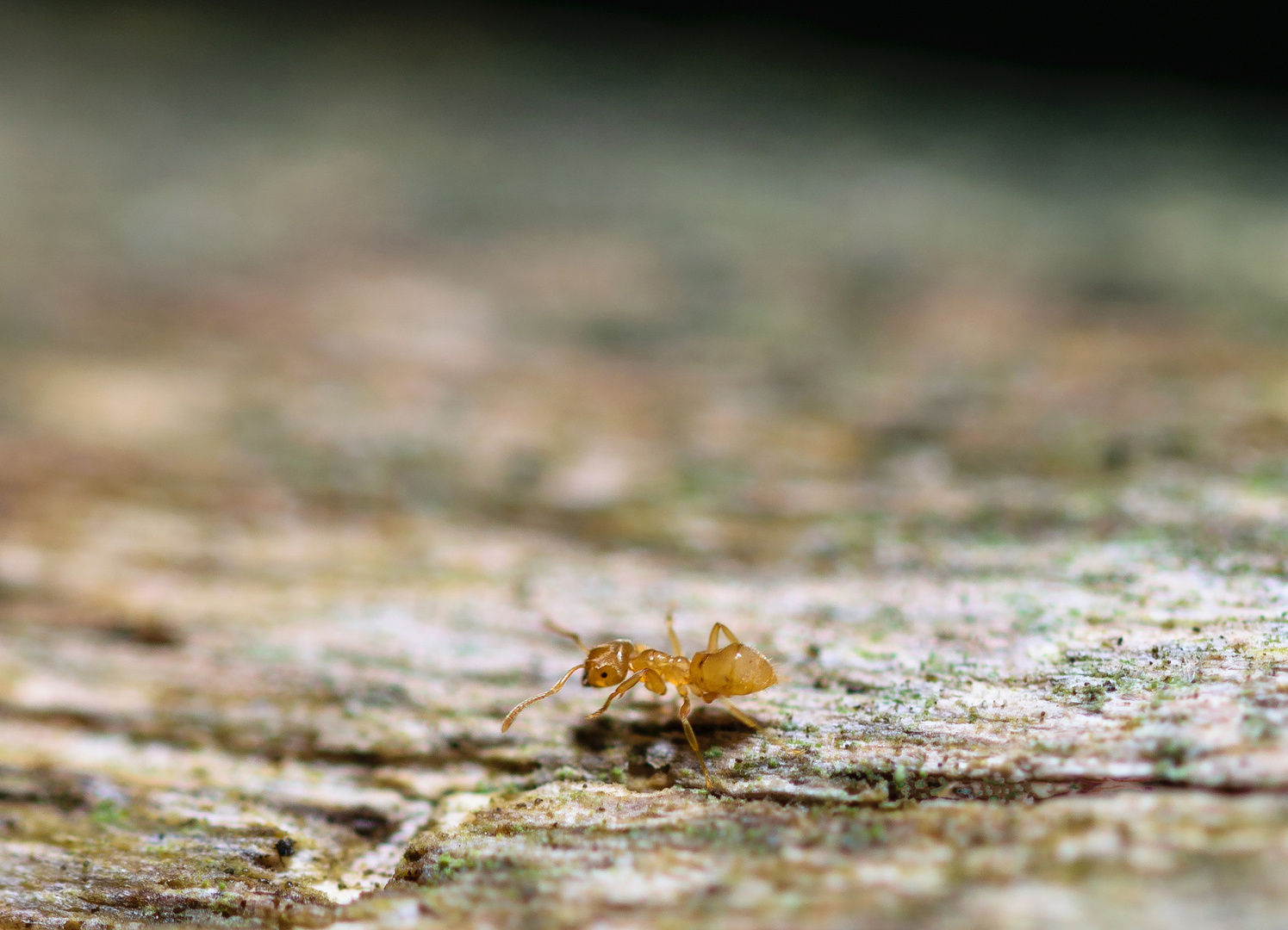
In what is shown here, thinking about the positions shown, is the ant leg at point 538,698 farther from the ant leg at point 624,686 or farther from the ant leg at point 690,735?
the ant leg at point 690,735

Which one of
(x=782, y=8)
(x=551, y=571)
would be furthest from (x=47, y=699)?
(x=782, y=8)

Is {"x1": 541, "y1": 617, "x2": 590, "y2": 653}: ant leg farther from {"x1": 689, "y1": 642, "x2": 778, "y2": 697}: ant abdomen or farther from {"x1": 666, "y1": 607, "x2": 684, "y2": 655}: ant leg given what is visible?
{"x1": 689, "y1": 642, "x2": 778, "y2": 697}: ant abdomen

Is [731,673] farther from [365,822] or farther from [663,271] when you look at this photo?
[663,271]

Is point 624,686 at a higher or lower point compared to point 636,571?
lower

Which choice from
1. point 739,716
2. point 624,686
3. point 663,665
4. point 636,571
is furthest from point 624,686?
point 636,571

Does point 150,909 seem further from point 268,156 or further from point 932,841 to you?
point 268,156

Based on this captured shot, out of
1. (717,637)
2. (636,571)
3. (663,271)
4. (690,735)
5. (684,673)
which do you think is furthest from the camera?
(663,271)

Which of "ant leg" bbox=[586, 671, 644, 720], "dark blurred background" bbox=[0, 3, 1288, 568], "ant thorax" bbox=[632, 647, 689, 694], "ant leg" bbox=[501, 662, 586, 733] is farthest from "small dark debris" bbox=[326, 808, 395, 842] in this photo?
"dark blurred background" bbox=[0, 3, 1288, 568]
